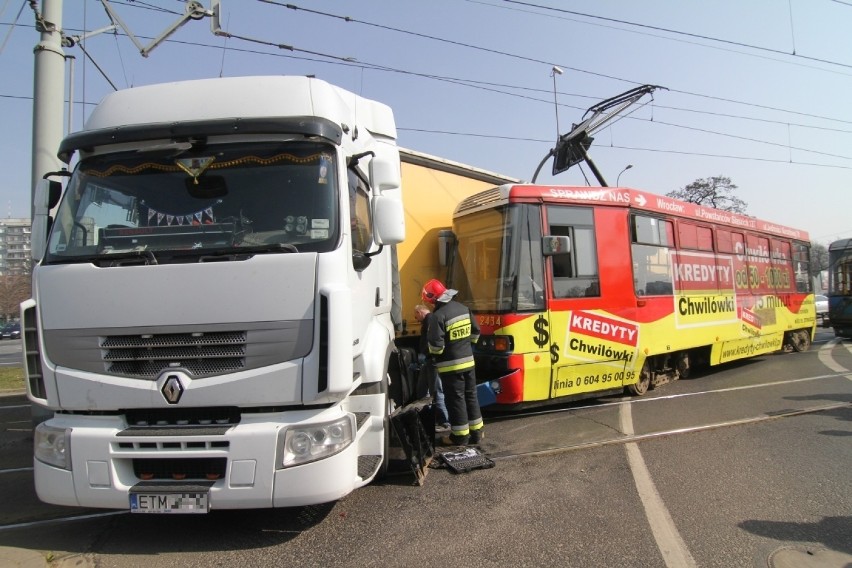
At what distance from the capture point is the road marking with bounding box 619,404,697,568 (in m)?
3.22

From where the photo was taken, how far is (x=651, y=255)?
7836 mm

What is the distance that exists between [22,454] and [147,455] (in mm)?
4325

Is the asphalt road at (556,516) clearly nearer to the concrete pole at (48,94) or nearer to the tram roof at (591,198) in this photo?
the tram roof at (591,198)

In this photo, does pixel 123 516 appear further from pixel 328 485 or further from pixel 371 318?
pixel 371 318

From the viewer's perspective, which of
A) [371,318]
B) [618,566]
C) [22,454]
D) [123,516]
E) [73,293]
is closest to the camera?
[618,566]

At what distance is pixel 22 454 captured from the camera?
618 centimetres

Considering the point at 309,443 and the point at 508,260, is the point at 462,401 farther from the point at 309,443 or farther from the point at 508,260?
the point at 309,443

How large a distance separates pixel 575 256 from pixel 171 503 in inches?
212

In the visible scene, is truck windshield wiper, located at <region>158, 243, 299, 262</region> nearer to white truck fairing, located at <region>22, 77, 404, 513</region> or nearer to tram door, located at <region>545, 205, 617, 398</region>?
white truck fairing, located at <region>22, 77, 404, 513</region>

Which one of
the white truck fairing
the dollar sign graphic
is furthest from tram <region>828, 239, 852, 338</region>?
the white truck fairing

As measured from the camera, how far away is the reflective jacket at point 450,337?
5.33 meters

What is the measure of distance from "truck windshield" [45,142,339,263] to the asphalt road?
2036mm

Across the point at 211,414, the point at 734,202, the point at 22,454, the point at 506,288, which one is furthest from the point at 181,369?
the point at 734,202

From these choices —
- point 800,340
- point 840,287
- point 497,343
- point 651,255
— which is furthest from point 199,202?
point 840,287
